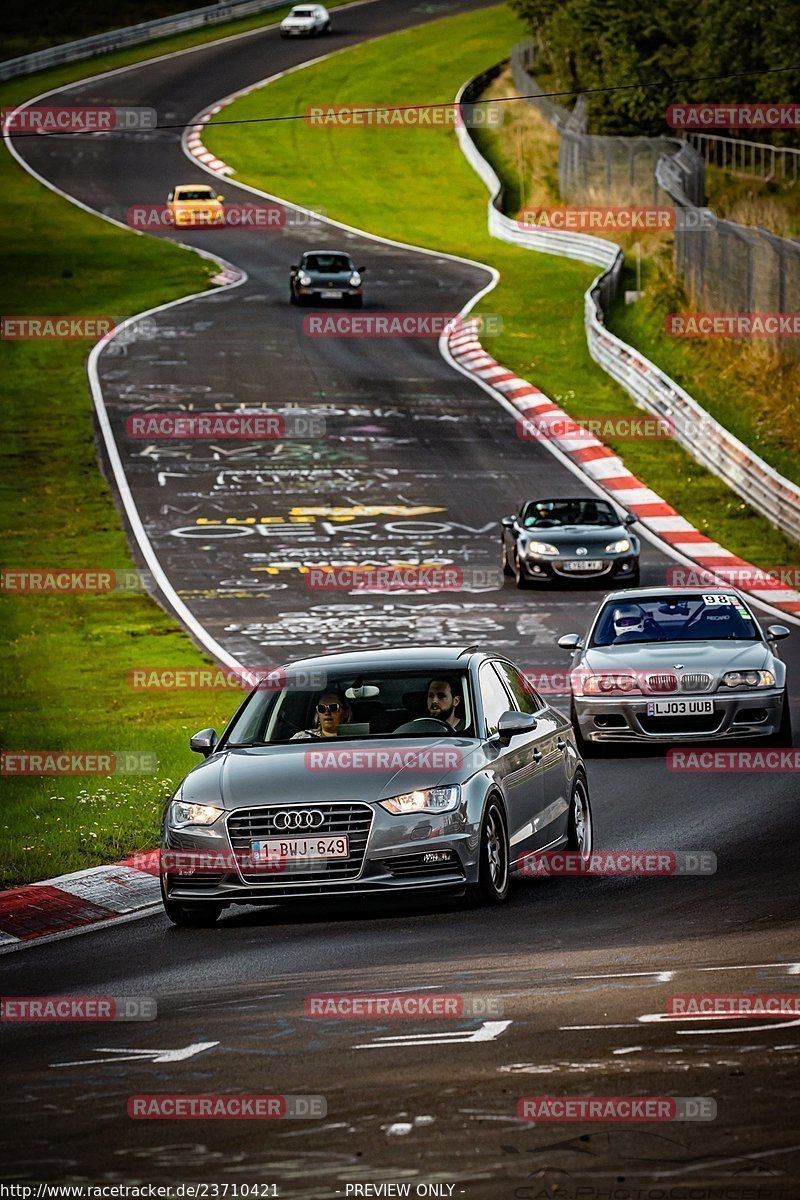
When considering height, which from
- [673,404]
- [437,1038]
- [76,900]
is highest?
[437,1038]

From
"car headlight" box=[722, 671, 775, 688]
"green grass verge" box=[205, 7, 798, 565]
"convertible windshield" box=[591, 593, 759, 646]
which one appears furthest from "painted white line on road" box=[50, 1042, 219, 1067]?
"green grass verge" box=[205, 7, 798, 565]

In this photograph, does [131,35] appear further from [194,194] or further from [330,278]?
[330,278]

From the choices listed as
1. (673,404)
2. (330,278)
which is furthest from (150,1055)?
(330,278)

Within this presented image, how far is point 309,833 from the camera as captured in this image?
1152cm

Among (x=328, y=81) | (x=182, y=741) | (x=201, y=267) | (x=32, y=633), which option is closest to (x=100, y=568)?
(x=32, y=633)

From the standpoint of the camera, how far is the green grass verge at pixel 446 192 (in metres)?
36.9

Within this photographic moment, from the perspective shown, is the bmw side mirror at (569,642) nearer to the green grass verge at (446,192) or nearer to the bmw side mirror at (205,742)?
the bmw side mirror at (205,742)

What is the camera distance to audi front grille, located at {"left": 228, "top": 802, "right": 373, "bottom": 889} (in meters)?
11.5

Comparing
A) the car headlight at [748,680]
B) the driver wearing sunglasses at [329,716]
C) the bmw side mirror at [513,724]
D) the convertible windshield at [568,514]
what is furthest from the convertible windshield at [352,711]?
the convertible windshield at [568,514]

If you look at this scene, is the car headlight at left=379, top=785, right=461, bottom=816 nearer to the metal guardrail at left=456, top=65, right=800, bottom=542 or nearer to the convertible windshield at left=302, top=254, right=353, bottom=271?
the metal guardrail at left=456, top=65, right=800, bottom=542

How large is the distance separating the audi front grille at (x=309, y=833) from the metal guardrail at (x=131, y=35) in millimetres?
85175

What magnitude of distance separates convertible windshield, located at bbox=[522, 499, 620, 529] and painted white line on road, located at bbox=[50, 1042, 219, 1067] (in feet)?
71.4

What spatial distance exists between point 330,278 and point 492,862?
43452 millimetres

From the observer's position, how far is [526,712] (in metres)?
13.4
